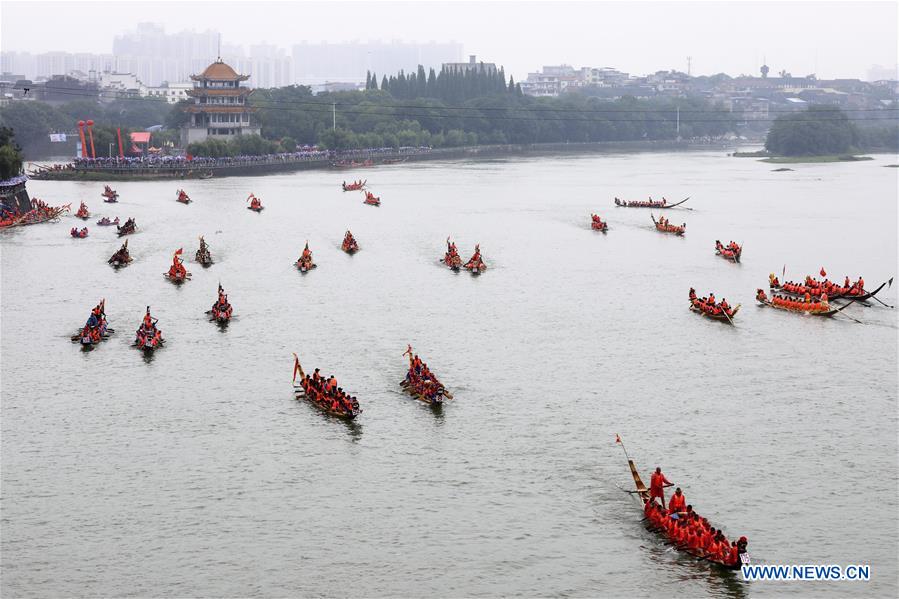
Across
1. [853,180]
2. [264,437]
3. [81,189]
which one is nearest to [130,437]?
[264,437]

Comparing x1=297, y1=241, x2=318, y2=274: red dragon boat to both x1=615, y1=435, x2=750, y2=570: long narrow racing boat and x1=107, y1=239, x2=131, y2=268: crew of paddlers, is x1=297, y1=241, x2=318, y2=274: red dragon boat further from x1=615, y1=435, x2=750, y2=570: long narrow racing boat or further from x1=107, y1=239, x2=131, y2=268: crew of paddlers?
x1=615, y1=435, x2=750, y2=570: long narrow racing boat

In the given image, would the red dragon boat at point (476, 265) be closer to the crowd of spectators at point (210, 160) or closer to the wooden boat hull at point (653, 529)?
the wooden boat hull at point (653, 529)

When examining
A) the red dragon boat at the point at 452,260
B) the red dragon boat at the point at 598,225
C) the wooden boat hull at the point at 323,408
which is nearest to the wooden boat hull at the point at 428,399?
the wooden boat hull at the point at 323,408

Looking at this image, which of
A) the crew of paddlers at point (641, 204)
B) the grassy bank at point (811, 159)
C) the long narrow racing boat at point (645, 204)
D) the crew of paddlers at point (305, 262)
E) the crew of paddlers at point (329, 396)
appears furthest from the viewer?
the grassy bank at point (811, 159)

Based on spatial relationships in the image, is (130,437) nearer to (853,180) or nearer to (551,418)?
(551,418)

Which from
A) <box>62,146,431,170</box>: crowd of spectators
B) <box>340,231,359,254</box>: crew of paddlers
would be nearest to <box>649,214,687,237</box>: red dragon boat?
<box>340,231,359,254</box>: crew of paddlers

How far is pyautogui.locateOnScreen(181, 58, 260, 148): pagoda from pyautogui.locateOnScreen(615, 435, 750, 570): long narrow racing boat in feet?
427

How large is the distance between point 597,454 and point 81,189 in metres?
93.7

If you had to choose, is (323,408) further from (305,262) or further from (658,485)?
(305,262)

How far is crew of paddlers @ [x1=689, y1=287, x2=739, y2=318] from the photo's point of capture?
5409 cm

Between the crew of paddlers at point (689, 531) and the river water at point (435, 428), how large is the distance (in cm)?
43

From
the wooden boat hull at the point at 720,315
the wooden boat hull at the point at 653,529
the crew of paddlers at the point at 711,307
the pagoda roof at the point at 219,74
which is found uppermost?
the pagoda roof at the point at 219,74

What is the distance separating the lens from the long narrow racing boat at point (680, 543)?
27.3 m

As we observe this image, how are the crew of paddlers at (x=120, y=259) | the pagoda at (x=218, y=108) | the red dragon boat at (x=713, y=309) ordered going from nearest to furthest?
the red dragon boat at (x=713, y=309), the crew of paddlers at (x=120, y=259), the pagoda at (x=218, y=108)
